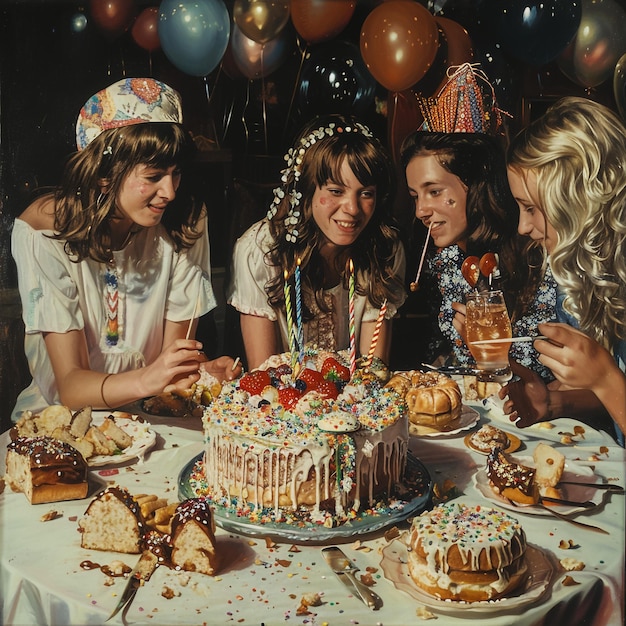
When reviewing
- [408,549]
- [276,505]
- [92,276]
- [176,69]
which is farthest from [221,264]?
[408,549]

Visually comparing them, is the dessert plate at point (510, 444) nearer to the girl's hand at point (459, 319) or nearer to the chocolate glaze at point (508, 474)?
the chocolate glaze at point (508, 474)

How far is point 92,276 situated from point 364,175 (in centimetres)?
118

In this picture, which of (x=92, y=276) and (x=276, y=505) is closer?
(x=276, y=505)

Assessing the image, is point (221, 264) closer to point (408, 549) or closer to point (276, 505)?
point (276, 505)

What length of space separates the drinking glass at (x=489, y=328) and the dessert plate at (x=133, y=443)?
4.15ft

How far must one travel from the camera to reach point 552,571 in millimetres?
2322

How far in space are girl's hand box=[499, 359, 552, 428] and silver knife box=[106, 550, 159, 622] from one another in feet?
5.12

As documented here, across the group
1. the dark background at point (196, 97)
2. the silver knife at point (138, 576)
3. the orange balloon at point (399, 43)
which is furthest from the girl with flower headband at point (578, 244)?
the silver knife at point (138, 576)

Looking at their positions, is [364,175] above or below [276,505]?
above

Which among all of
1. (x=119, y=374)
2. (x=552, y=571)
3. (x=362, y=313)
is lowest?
(x=552, y=571)

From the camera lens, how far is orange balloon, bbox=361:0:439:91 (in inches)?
120

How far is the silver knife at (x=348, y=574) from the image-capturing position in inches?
86.5

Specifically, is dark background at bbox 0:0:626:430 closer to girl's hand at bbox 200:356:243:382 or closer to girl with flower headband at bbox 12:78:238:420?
girl with flower headband at bbox 12:78:238:420

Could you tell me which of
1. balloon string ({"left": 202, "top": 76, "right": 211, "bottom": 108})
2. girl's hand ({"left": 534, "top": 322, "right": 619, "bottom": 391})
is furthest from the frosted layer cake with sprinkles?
balloon string ({"left": 202, "top": 76, "right": 211, "bottom": 108})
